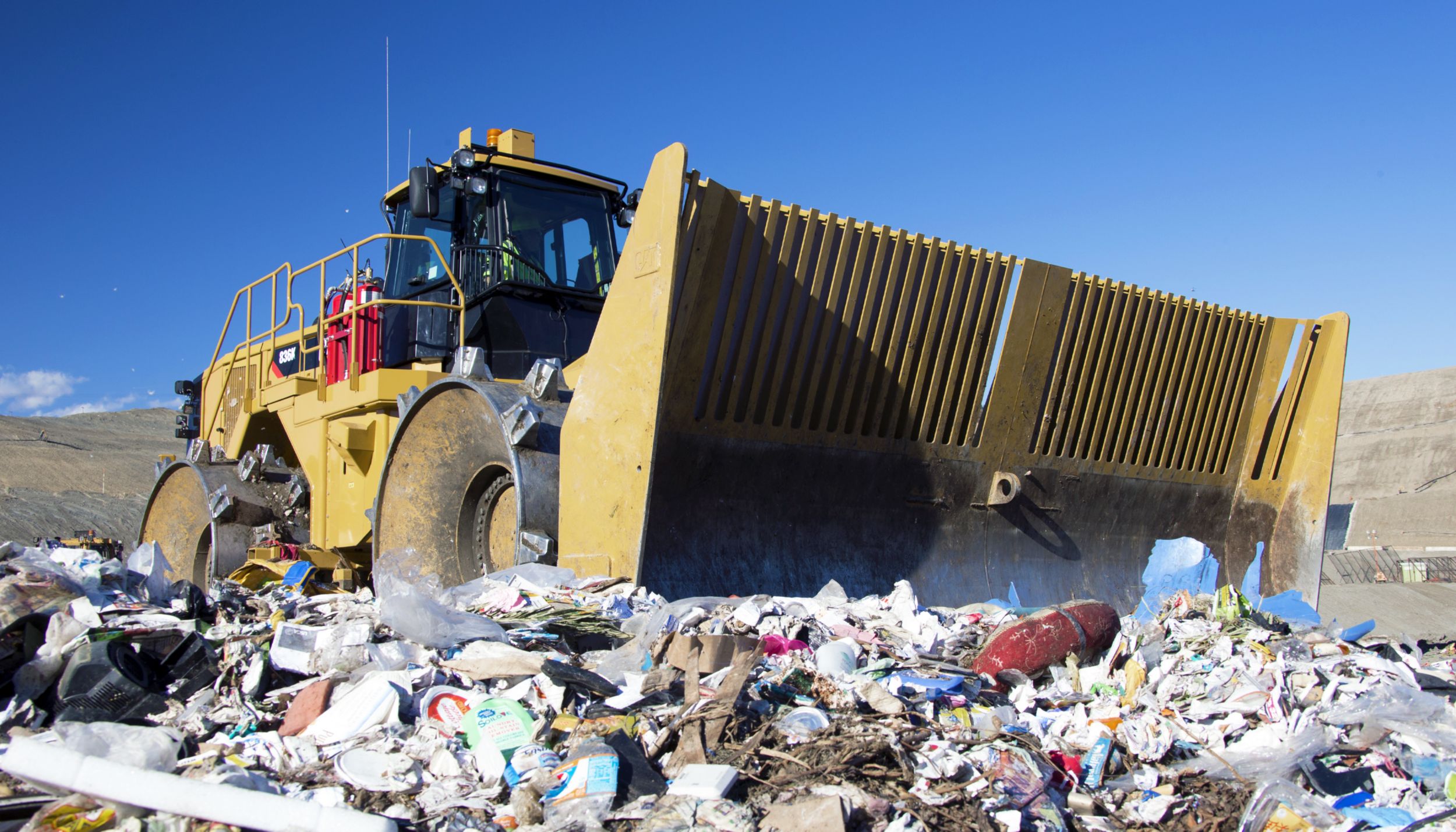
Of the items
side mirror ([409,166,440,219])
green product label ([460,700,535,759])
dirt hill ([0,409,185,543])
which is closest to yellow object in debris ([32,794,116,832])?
green product label ([460,700,535,759])

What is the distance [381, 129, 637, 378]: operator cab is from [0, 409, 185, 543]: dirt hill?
22.4 ft

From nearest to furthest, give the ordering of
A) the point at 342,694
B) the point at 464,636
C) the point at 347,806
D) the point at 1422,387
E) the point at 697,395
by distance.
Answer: the point at 347,806 → the point at 342,694 → the point at 464,636 → the point at 697,395 → the point at 1422,387

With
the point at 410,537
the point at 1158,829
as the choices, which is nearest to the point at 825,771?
the point at 1158,829

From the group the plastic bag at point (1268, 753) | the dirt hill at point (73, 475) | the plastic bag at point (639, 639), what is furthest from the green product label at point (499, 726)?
the dirt hill at point (73, 475)

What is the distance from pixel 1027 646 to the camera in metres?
3.44

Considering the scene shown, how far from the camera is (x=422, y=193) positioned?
495 cm

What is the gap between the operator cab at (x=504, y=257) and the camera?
16.9 ft

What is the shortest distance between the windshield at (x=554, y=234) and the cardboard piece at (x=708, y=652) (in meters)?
2.70

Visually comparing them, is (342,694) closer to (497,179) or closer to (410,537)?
(410,537)

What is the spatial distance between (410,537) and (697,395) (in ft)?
4.91

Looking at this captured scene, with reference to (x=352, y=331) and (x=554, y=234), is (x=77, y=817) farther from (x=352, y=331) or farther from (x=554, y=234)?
(x=554, y=234)

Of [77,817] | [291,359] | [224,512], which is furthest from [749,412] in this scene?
[291,359]

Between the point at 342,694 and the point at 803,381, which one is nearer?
the point at 342,694

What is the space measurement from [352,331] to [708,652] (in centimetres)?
306
